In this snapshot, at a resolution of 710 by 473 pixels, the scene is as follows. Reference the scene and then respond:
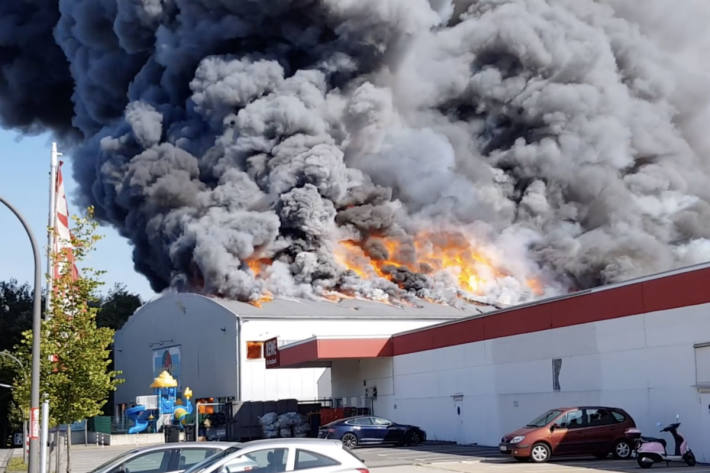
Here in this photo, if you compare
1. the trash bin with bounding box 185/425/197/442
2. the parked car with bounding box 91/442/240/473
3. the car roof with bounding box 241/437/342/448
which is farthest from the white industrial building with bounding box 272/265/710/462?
the parked car with bounding box 91/442/240/473

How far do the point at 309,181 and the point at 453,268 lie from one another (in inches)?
538

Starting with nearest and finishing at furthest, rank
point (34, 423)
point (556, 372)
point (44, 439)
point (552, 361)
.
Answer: point (34, 423), point (44, 439), point (556, 372), point (552, 361)

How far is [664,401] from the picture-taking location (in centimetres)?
2325

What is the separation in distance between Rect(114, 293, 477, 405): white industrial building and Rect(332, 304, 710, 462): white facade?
10017 mm

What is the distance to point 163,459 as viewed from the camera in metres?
14.2

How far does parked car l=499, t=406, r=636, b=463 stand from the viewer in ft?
76.3

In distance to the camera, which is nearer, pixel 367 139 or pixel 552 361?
pixel 552 361

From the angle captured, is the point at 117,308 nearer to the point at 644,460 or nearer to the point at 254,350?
the point at 254,350

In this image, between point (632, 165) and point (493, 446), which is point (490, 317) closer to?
point (493, 446)

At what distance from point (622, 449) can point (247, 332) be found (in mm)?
27093

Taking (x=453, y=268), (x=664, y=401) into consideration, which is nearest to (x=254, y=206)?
(x=453, y=268)

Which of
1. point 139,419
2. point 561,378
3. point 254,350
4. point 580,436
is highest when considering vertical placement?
point 254,350

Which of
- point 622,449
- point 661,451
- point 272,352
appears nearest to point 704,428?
point 661,451

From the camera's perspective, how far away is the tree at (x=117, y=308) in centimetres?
7606
